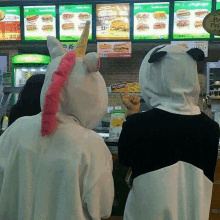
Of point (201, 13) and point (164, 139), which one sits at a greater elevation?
point (201, 13)

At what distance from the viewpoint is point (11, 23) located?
14.3 ft

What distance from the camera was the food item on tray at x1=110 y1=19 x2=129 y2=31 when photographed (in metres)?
4.10

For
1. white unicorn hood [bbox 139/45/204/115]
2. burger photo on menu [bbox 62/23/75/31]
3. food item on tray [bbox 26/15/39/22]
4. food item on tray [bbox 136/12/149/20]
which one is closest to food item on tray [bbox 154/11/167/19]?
food item on tray [bbox 136/12/149/20]

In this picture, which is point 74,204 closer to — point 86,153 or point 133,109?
point 86,153

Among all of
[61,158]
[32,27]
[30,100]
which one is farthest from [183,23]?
[61,158]

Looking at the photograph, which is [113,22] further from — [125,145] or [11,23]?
[125,145]

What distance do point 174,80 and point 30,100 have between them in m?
0.90

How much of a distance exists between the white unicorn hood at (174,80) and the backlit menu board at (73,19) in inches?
120

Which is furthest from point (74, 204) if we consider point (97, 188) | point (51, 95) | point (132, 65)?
point (132, 65)

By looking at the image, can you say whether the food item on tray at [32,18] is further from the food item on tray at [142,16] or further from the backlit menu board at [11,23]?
the food item on tray at [142,16]

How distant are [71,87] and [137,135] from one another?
46 cm

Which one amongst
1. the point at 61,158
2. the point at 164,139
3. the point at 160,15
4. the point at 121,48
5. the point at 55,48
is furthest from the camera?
the point at 160,15

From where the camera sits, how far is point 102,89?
3.80ft

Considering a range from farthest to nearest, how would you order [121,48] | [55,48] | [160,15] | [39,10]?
1. [39,10]
2. [160,15]
3. [121,48]
4. [55,48]
